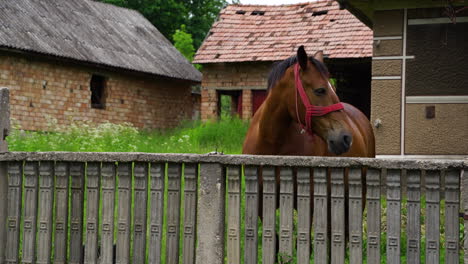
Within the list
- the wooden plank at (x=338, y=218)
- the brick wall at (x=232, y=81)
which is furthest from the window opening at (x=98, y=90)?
the wooden plank at (x=338, y=218)

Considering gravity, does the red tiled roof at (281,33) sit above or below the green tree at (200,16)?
below

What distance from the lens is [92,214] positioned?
5.23 meters

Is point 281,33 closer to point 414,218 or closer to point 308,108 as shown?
point 308,108

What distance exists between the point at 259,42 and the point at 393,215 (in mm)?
20110

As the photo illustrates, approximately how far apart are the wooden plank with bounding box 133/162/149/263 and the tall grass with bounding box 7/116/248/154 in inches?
346

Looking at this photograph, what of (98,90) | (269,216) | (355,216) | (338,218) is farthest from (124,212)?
(98,90)

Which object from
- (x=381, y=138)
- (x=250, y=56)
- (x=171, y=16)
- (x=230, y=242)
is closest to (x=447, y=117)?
(x=381, y=138)

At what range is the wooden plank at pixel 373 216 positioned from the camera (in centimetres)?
461

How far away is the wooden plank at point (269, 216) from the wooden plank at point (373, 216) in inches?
25.2

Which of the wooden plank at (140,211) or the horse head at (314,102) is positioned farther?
the horse head at (314,102)

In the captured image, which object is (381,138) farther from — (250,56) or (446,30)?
(250,56)

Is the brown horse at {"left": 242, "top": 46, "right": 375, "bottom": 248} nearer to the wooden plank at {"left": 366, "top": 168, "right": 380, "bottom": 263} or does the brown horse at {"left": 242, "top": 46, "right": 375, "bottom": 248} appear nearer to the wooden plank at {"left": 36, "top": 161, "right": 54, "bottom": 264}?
the wooden plank at {"left": 366, "top": 168, "right": 380, "bottom": 263}

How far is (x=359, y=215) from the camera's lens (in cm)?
468

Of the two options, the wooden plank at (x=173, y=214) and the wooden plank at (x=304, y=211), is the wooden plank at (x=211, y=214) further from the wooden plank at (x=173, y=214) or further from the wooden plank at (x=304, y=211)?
the wooden plank at (x=304, y=211)
